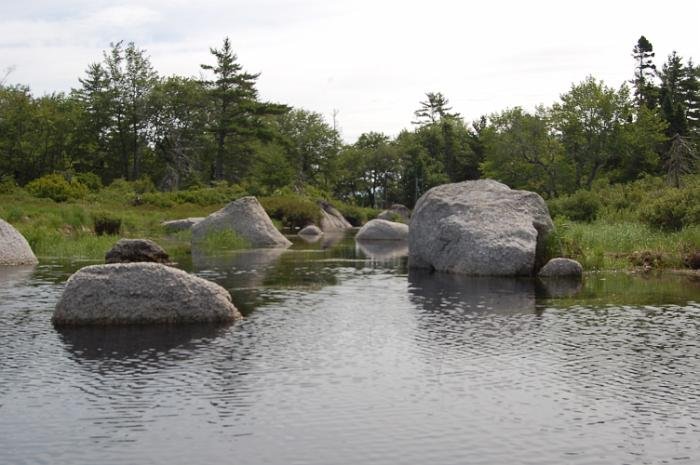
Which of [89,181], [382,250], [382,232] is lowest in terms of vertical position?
[382,250]

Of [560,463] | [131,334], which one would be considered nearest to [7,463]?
[560,463]

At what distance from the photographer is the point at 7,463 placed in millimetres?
8914

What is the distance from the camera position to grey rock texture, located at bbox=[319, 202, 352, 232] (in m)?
73.5

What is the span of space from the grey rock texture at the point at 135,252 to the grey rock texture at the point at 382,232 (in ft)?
96.2

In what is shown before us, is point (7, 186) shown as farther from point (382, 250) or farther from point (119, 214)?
point (382, 250)

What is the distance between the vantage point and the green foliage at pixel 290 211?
219ft

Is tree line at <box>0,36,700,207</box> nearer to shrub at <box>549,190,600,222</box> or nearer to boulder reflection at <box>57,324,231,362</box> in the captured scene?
shrub at <box>549,190,600,222</box>

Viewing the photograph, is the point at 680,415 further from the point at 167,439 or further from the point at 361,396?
the point at 167,439

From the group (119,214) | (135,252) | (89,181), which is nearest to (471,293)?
(135,252)

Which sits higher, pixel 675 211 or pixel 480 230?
pixel 675 211

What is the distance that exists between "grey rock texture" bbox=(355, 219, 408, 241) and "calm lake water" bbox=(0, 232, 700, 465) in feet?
113

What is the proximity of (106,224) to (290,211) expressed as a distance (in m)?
24.8

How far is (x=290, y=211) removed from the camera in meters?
67.3

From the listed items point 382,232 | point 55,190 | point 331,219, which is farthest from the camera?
point 331,219
